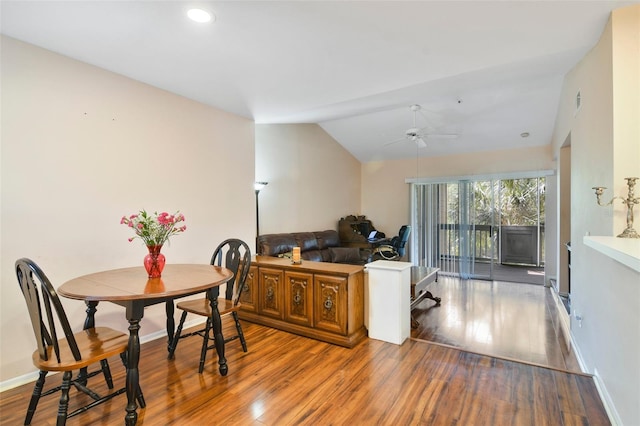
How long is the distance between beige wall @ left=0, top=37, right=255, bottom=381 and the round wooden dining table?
0.51 metres

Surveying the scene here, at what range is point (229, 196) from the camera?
4016 millimetres

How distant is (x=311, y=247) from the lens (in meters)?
5.58

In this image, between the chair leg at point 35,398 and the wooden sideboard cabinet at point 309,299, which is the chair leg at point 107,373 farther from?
the wooden sideboard cabinet at point 309,299

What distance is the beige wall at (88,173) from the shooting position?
236 cm

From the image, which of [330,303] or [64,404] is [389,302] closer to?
[330,303]

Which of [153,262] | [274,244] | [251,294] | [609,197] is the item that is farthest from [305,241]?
[609,197]

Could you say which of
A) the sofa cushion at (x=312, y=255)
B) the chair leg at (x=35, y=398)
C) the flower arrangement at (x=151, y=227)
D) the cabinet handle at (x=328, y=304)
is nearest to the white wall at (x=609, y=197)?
the cabinet handle at (x=328, y=304)

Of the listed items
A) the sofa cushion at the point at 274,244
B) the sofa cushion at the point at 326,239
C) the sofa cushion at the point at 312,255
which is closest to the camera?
the sofa cushion at the point at 274,244

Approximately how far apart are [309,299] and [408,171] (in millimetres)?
5084

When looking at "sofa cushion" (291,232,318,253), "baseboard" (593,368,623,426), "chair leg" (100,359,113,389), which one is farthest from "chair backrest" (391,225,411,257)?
"chair leg" (100,359,113,389)

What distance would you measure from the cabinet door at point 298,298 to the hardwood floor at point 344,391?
37cm

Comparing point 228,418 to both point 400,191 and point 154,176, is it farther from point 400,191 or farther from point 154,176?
point 400,191

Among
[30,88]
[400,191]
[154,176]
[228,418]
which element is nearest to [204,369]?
[228,418]

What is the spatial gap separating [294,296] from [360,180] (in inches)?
207
